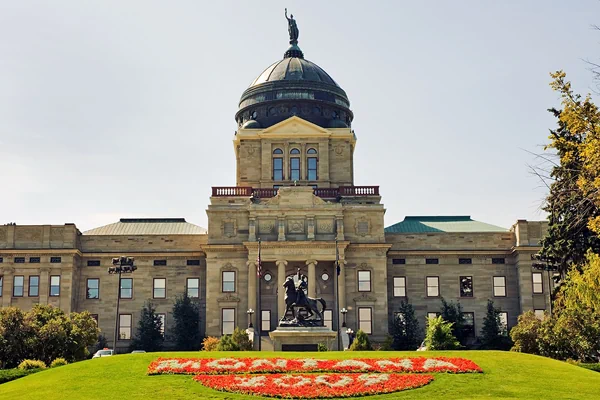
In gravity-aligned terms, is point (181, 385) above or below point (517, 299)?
below

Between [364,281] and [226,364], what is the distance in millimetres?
39253

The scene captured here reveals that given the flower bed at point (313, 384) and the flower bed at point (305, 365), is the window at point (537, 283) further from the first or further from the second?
the flower bed at point (313, 384)

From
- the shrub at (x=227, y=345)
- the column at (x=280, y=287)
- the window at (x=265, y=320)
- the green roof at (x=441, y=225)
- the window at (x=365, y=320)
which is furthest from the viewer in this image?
the green roof at (x=441, y=225)

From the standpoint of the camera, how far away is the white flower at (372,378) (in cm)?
3494

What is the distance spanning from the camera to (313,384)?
34625 millimetres

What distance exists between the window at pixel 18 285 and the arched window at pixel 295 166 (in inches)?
1064

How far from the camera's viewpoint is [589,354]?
52.3 meters

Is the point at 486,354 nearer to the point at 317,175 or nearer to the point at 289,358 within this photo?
the point at 289,358

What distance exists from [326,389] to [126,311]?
48477 millimetres

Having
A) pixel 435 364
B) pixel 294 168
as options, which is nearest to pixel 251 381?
pixel 435 364

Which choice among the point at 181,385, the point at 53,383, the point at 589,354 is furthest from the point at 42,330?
the point at 589,354

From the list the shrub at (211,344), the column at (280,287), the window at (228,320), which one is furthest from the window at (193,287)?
the shrub at (211,344)

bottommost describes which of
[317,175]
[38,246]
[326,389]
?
[326,389]

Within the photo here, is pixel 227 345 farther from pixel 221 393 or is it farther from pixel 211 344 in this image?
pixel 221 393
